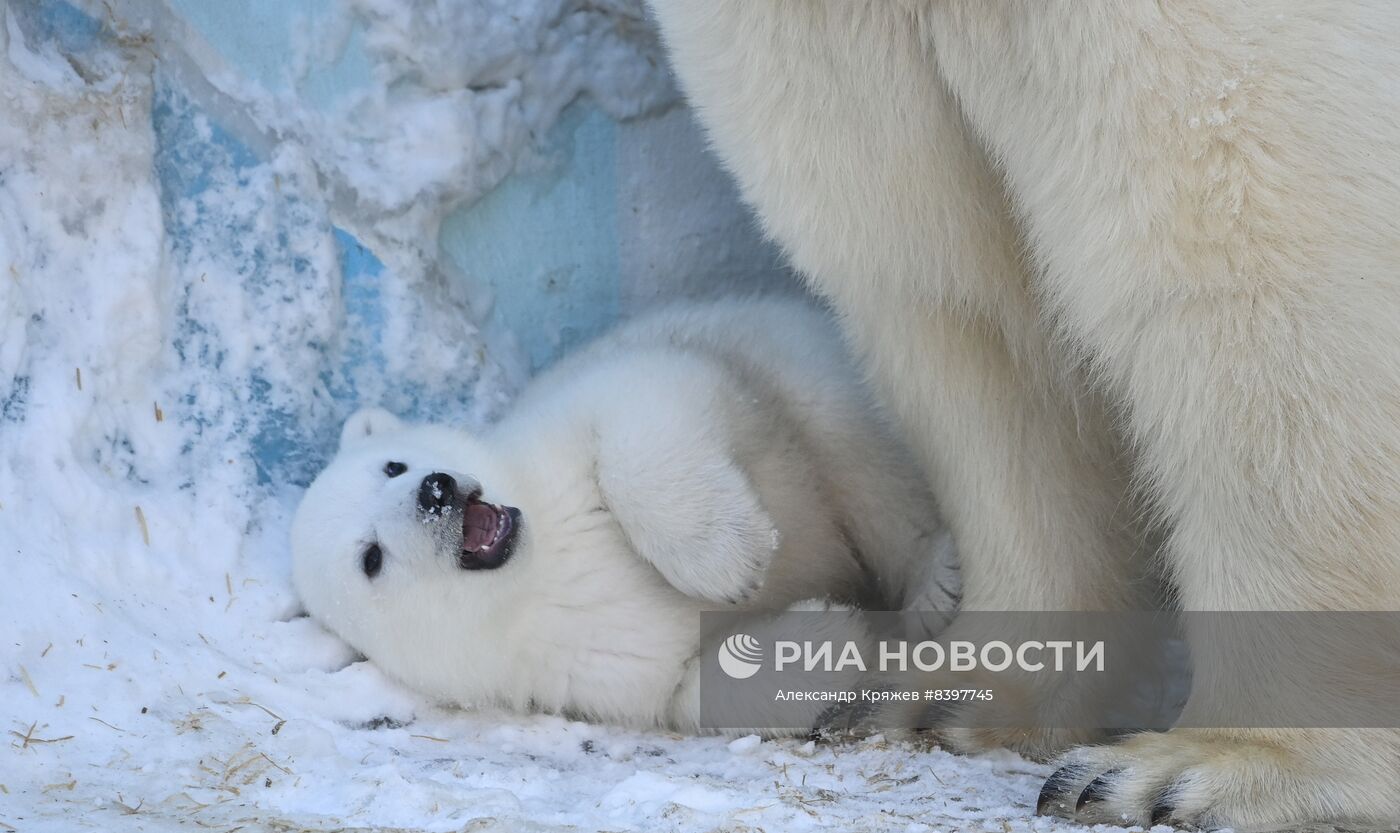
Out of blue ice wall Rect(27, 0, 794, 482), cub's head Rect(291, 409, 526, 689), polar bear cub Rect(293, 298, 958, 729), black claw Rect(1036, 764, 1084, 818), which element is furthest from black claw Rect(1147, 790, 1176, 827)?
blue ice wall Rect(27, 0, 794, 482)

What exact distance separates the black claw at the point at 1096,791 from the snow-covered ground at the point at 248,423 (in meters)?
0.11

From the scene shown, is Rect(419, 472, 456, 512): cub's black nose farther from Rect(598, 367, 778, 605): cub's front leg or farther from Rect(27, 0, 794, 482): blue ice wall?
Rect(27, 0, 794, 482): blue ice wall

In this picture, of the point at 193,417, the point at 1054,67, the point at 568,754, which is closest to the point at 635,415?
the point at 568,754

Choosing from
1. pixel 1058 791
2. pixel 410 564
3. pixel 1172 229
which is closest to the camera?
pixel 1172 229

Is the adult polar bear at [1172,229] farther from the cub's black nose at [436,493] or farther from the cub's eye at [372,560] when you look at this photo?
the cub's eye at [372,560]

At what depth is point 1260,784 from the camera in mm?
2273

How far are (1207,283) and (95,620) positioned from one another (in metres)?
2.09

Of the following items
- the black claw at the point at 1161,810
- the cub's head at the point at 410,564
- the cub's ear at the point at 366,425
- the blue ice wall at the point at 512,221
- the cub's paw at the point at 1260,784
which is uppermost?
the blue ice wall at the point at 512,221

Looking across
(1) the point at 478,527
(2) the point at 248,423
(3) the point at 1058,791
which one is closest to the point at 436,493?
(1) the point at 478,527

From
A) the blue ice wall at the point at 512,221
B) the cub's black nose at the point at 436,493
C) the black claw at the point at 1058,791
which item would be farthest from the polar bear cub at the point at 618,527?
the black claw at the point at 1058,791

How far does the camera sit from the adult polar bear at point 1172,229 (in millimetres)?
2123

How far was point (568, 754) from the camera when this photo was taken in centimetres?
299

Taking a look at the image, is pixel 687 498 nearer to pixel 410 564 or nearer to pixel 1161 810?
pixel 410 564

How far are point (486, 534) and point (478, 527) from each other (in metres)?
0.03
